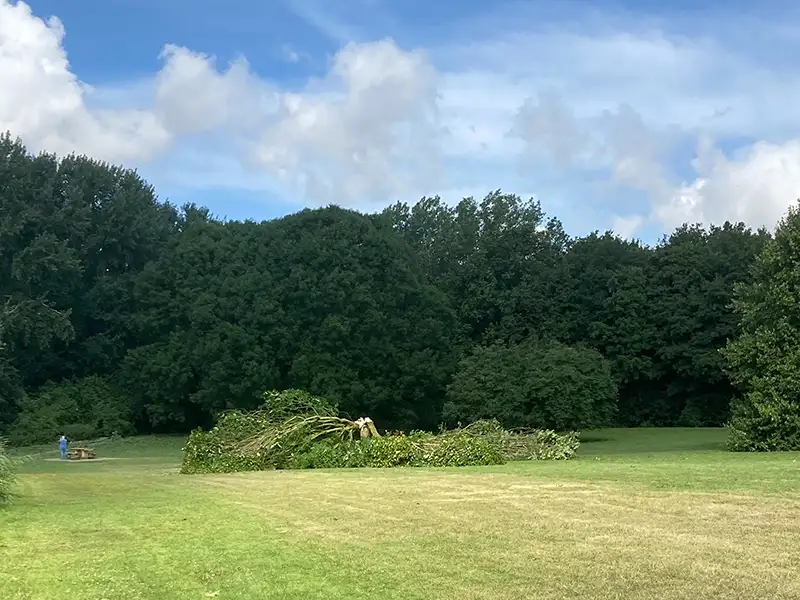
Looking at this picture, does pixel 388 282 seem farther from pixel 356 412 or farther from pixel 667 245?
pixel 667 245

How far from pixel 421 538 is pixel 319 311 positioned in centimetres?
3238

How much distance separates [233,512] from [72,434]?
1271 inches

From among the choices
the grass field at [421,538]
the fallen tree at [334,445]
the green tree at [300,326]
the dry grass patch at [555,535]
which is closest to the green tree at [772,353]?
the fallen tree at [334,445]

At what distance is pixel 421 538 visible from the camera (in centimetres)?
875

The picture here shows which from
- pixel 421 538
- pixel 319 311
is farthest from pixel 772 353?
pixel 319 311

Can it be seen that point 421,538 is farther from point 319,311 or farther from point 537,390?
point 319,311

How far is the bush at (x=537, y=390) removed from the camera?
3164 cm

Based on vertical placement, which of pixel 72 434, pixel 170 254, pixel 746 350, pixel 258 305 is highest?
pixel 170 254

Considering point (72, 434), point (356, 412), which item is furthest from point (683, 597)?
point (72, 434)

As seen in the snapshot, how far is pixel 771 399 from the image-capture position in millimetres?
21625

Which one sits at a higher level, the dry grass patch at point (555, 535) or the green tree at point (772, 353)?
the green tree at point (772, 353)

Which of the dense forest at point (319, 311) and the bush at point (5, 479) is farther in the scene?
the dense forest at point (319, 311)

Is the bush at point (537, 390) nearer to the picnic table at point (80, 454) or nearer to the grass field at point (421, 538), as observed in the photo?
the picnic table at point (80, 454)

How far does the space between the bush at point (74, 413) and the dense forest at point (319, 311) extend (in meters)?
0.10
